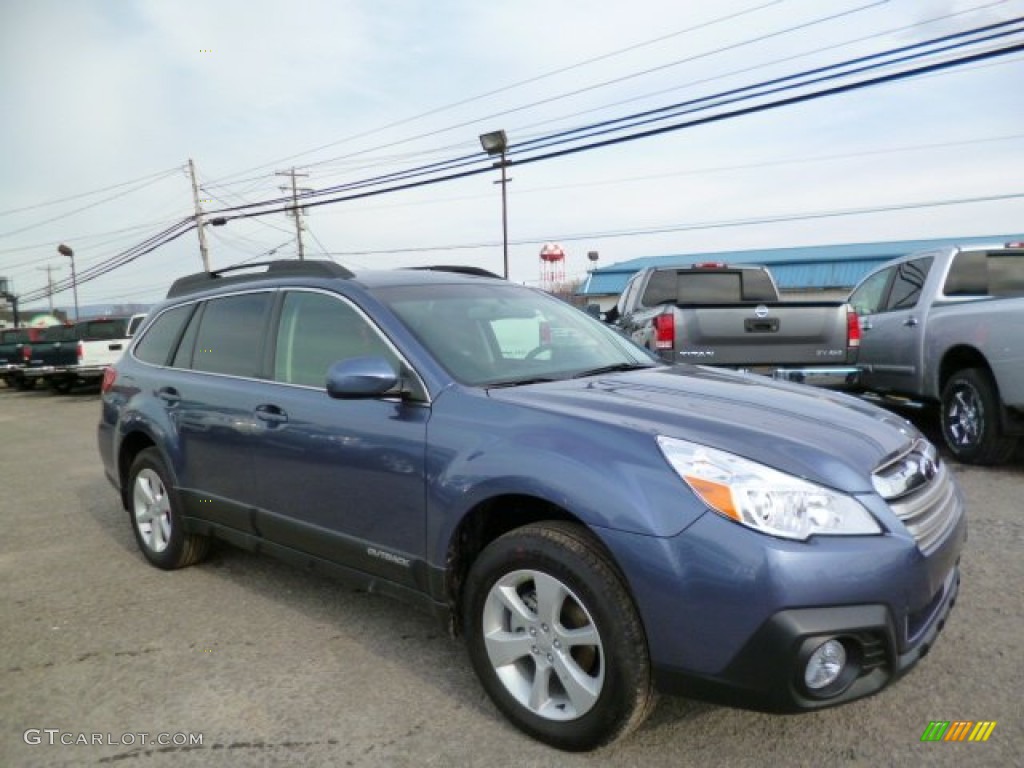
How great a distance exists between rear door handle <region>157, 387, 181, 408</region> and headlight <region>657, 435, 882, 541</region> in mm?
3136

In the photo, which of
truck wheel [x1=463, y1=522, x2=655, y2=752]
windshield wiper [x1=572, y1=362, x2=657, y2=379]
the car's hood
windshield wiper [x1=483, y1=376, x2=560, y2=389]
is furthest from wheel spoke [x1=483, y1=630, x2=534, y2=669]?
windshield wiper [x1=572, y1=362, x2=657, y2=379]

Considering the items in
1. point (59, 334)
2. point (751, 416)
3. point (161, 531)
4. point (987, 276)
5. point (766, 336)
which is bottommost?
point (161, 531)

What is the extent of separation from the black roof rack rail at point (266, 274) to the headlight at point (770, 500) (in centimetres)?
208

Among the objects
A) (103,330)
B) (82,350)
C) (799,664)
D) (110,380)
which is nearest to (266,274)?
(110,380)

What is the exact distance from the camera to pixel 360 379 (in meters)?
3.00

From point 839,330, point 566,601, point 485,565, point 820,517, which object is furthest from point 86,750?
point 839,330

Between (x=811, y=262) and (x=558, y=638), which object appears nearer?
(x=558, y=638)

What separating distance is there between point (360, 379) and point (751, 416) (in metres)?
1.46

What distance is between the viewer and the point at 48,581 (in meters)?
4.59

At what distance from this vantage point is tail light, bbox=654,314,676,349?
24.7ft

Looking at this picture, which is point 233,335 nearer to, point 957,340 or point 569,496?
point 569,496

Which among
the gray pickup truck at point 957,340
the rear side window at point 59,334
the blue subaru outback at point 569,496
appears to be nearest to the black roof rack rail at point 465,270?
the blue subaru outback at point 569,496

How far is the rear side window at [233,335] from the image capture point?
13.1 feet

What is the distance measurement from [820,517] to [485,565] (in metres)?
1.12
